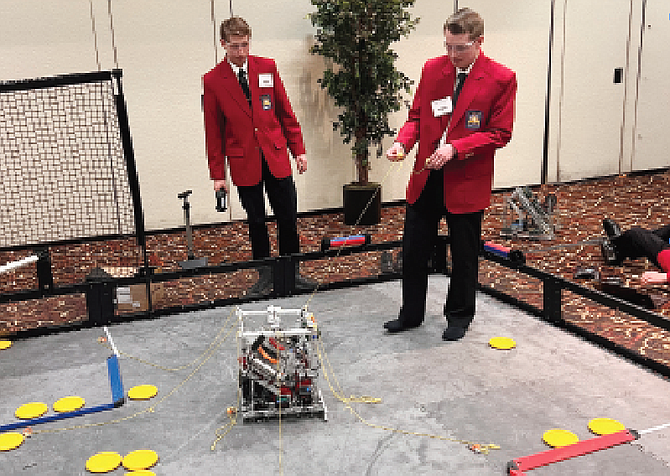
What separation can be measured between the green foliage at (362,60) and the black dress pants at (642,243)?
2.30 m

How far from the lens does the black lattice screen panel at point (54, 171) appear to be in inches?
221

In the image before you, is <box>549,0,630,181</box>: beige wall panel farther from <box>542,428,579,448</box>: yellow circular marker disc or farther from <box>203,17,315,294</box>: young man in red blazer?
<box>542,428,579,448</box>: yellow circular marker disc

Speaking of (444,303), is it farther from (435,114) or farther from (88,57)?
(88,57)

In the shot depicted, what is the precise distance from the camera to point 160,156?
20.6ft

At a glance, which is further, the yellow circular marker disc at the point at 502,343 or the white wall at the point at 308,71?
the white wall at the point at 308,71

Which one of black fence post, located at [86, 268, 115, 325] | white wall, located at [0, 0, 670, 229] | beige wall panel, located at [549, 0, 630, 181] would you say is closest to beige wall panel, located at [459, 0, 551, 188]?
white wall, located at [0, 0, 670, 229]

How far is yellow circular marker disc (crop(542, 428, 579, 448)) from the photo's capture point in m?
2.79

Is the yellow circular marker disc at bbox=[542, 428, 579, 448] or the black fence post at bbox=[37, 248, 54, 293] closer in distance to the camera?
the yellow circular marker disc at bbox=[542, 428, 579, 448]

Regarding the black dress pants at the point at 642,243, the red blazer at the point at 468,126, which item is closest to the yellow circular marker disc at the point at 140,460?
the red blazer at the point at 468,126

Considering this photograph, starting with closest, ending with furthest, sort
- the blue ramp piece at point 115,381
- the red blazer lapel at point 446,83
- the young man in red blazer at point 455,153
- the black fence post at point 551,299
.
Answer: the blue ramp piece at point 115,381 < the young man in red blazer at point 455,153 < the red blazer lapel at point 446,83 < the black fence post at point 551,299

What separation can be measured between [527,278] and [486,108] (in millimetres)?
1231

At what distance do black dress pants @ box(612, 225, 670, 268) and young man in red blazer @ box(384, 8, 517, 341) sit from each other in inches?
62.8

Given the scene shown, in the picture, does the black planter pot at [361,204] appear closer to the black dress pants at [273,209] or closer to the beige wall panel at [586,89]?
the black dress pants at [273,209]

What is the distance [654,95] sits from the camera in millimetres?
8047
